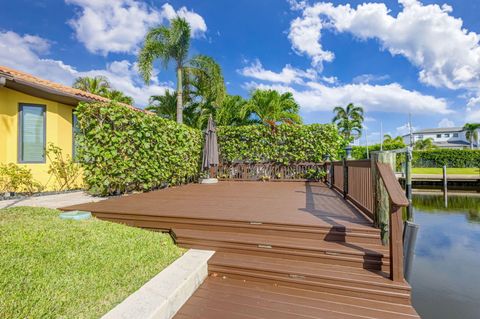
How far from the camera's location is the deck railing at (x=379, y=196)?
2.29m

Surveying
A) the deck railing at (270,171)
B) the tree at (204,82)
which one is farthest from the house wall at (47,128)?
the tree at (204,82)

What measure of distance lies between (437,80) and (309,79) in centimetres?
2185

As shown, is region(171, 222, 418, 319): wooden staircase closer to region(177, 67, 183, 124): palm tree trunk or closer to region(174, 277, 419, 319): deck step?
region(174, 277, 419, 319): deck step

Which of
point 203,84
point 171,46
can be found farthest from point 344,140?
point 171,46

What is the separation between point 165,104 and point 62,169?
8.16 m

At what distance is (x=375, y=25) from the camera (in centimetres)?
1148

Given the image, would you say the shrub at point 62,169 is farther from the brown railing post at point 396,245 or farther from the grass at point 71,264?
the brown railing post at point 396,245

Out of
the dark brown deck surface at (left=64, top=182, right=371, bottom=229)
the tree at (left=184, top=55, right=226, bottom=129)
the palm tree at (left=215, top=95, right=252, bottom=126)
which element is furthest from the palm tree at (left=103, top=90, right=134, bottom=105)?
the dark brown deck surface at (left=64, top=182, right=371, bottom=229)

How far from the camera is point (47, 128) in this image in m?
6.88

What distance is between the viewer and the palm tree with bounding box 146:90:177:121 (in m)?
14.3

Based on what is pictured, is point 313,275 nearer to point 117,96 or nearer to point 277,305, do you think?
point 277,305

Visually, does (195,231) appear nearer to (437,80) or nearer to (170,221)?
(170,221)

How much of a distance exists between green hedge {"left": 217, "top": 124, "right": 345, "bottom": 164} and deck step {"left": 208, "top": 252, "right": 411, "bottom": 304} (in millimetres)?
6881

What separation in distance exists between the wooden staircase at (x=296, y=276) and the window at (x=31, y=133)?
6079 millimetres
